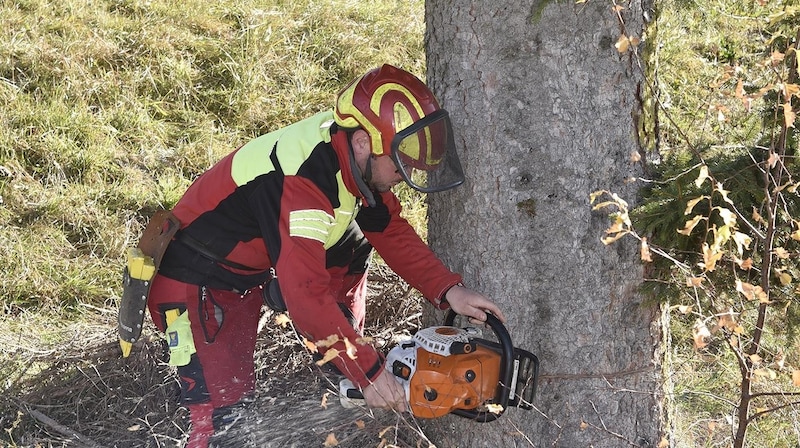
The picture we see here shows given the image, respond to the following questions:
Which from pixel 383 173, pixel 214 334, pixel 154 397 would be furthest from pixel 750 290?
pixel 154 397

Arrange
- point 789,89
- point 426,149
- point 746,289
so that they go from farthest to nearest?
point 426,149 < point 746,289 < point 789,89

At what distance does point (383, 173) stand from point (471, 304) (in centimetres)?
59

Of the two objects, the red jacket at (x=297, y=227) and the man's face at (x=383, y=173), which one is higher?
the man's face at (x=383, y=173)

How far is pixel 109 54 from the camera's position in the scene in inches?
252

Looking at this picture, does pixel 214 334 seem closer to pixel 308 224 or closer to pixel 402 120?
pixel 308 224

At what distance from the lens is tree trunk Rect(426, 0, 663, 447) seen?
2955 mm

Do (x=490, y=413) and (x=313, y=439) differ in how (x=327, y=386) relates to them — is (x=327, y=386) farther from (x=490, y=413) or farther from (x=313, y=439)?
(x=490, y=413)

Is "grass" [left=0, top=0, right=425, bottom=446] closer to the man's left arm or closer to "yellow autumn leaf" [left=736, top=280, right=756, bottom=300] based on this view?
the man's left arm

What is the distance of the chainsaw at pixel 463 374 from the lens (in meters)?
2.94

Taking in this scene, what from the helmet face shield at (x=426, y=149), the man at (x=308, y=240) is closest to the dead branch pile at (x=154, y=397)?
the man at (x=308, y=240)

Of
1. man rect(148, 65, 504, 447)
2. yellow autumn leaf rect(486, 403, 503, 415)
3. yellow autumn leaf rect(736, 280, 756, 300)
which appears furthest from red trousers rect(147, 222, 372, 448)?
yellow autumn leaf rect(736, 280, 756, 300)

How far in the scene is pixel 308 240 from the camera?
3.00 meters

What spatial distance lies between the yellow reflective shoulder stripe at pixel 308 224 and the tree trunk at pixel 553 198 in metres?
0.57

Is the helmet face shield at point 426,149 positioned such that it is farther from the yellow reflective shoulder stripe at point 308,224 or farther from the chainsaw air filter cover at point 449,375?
the chainsaw air filter cover at point 449,375
